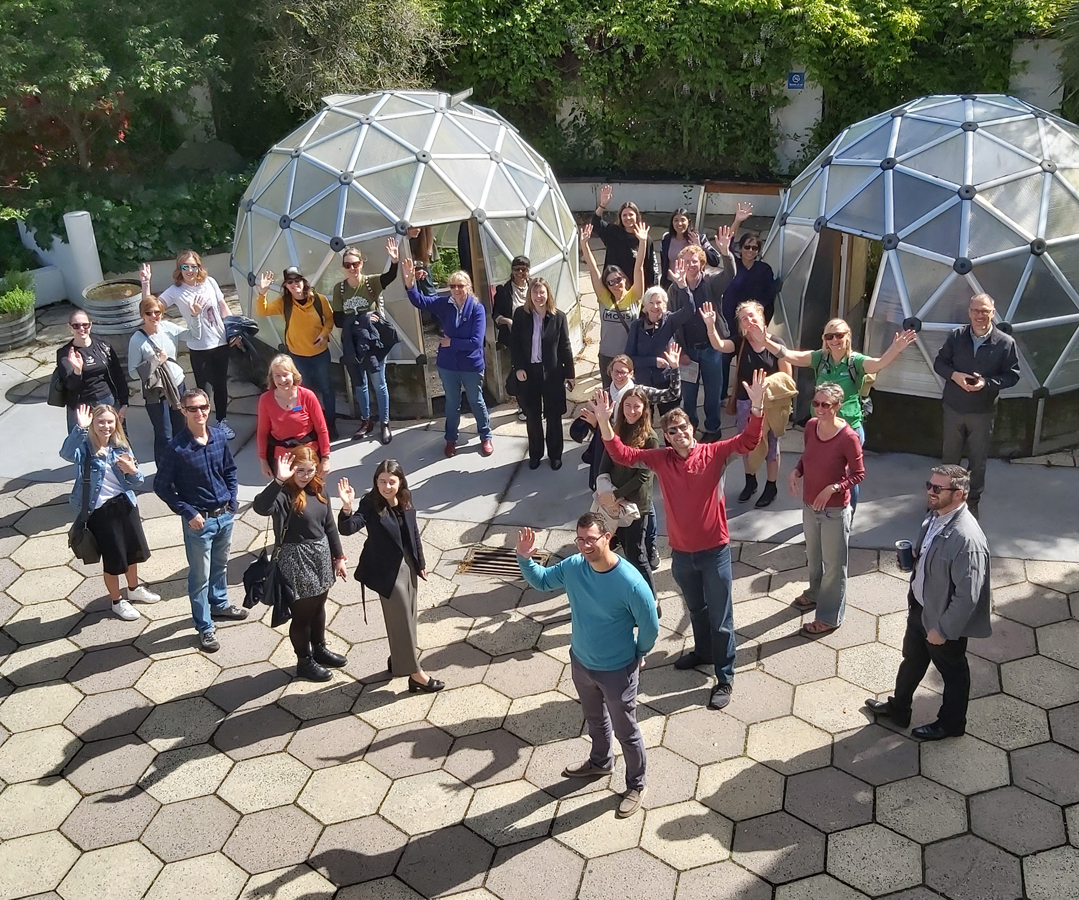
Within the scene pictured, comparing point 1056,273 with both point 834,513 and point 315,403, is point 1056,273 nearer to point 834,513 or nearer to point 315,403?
point 834,513

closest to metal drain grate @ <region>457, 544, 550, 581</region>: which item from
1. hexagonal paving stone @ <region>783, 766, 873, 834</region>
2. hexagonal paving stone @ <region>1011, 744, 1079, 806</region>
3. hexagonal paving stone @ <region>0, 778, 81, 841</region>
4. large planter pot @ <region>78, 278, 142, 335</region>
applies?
hexagonal paving stone @ <region>783, 766, 873, 834</region>

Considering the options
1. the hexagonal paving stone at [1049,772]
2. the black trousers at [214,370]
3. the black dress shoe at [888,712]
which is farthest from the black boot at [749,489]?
the black trousers at [214,370]

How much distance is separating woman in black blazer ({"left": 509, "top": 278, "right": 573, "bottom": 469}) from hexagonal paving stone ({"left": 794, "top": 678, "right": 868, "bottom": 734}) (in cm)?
356

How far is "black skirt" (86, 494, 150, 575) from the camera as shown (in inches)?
295

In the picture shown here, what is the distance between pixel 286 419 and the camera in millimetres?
8039

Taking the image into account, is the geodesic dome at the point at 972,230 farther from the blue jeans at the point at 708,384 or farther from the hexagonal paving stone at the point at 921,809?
the hexagonal paving stone at the point at 921,809

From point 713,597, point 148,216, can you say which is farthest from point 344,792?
point 148,216

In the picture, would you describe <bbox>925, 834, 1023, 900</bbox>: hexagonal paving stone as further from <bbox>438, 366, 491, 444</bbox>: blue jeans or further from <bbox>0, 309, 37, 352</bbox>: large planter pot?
<bbox>0, 309, 37, 352</bbox>: large planter pot

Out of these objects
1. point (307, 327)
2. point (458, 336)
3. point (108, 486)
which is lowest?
point (108, 486)

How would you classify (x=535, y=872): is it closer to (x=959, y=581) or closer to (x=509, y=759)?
(x=509, y=759)

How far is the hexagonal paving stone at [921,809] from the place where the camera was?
5.71 metres

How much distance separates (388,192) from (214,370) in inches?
94.0

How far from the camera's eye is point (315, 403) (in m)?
8.10

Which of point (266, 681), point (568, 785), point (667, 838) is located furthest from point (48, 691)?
point (667, 838)
